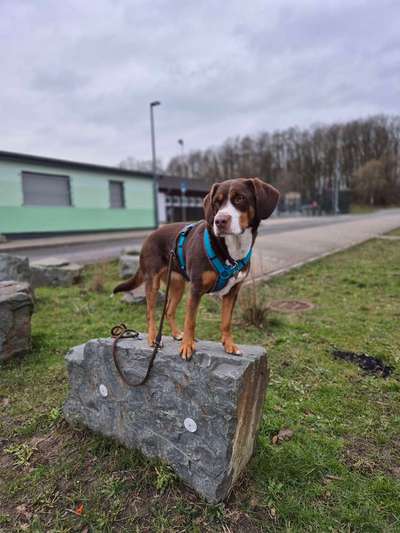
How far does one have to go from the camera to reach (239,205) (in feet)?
6.84

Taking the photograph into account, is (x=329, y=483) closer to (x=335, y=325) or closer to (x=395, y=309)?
(x=335, y=325)

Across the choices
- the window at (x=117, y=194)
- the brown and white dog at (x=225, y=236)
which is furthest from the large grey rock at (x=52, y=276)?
the window at (x=117, y=194)

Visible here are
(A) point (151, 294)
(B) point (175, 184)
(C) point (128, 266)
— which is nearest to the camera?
(A) point (151, 294)

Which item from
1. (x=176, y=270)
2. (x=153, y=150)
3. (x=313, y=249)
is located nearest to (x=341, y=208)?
(x=153, y=150)

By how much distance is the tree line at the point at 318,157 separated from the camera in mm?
76838

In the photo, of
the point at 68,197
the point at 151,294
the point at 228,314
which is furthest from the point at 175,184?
the point at 228,314

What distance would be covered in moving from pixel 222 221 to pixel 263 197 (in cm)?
33

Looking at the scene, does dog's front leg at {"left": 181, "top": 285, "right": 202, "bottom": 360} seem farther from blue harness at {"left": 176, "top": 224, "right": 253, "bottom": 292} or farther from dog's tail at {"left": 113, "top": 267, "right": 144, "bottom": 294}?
dog's tail at {"left": 113, "top": 267, "right": 144, "bottom": 294}

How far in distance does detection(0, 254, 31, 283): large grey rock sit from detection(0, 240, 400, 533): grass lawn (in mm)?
2401

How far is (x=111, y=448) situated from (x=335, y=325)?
3599 mm

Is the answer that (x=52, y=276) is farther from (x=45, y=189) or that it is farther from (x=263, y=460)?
(x=45, y=189)

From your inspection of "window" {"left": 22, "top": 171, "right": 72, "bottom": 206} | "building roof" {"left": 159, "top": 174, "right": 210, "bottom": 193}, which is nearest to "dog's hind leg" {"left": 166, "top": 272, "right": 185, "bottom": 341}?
Result: "window" {"left": 22, "top": 171, "right": 72, "bottom": 206}

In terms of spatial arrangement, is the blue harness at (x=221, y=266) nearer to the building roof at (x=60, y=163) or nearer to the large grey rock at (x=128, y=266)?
the large grey rock at (x=128, y=266)

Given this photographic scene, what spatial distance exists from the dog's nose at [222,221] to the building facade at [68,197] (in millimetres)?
18925
